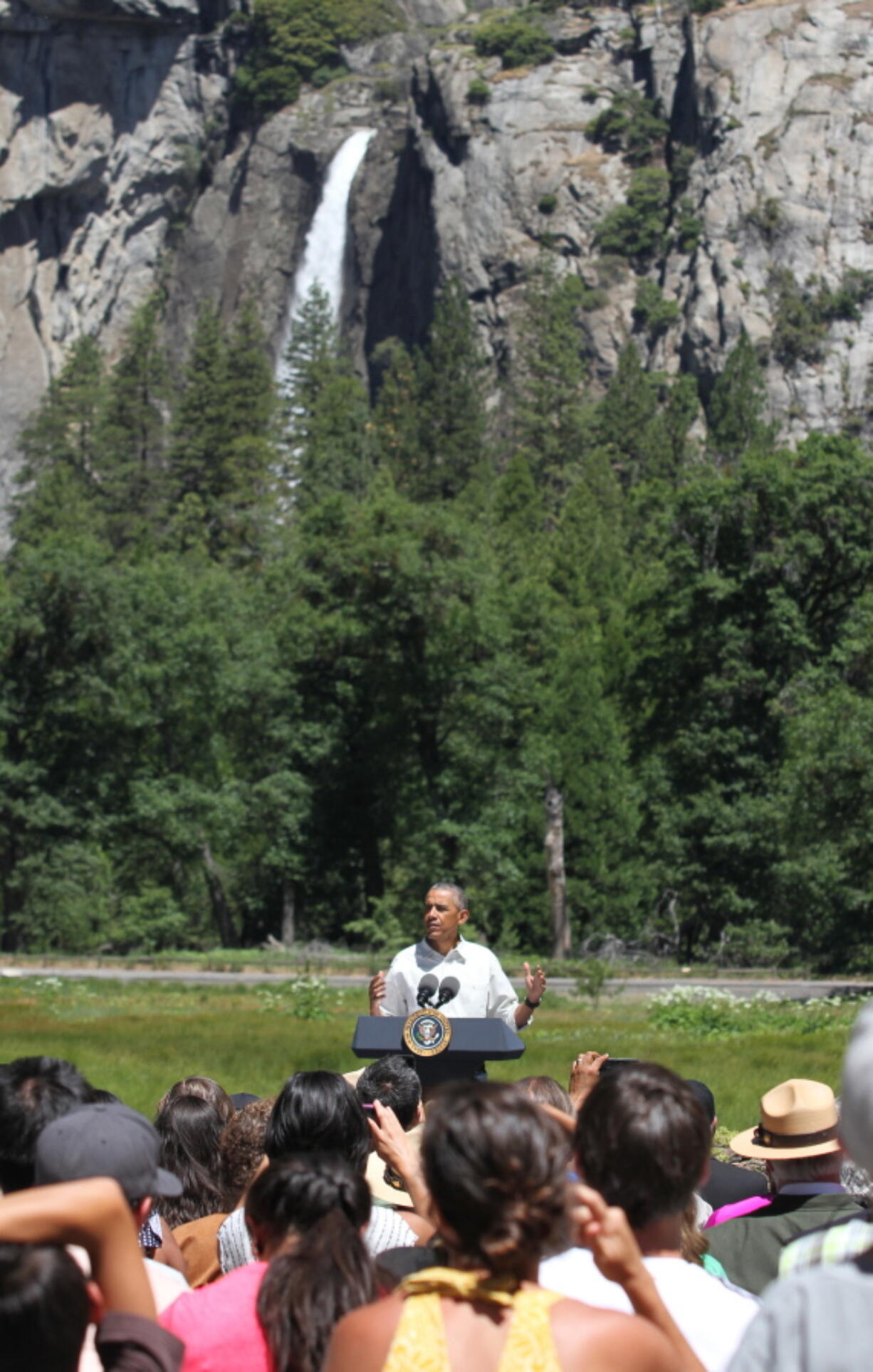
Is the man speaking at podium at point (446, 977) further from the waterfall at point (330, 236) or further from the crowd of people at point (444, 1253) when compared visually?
the waterfall at point (330, 236)

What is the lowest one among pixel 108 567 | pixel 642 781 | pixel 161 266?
pixel 642 781

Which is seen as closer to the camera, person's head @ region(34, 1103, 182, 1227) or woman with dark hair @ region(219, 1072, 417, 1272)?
person's head @ region(34, 1103, 182, 1227)

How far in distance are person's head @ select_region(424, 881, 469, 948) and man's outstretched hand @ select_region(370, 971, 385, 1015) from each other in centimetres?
33

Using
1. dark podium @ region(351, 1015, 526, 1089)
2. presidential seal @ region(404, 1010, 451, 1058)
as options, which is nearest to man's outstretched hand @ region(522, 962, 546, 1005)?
dark podium @ region(351, 1015, 526, 1089)

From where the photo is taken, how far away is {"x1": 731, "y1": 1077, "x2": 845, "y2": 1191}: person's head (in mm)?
5035

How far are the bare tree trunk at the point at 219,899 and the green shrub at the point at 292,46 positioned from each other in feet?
244

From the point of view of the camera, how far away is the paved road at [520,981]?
3130 centimetres

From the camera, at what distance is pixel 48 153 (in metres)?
93.6

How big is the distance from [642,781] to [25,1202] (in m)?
42.2

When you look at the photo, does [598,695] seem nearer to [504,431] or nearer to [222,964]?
[222,964]

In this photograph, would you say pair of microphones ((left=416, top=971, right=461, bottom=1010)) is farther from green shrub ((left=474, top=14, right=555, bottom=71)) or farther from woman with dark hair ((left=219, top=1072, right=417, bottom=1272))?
green shrub ((left=474, top=14, right=555, bottom=71))

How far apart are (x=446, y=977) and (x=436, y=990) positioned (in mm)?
87

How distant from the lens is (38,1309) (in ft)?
9.11

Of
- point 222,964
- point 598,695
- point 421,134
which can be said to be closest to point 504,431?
point 421,134
